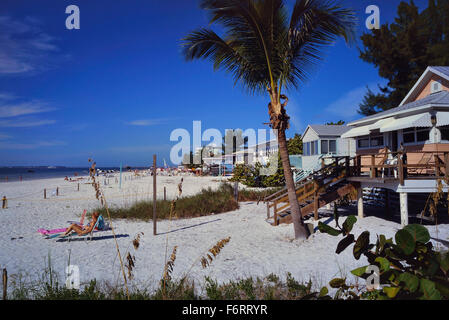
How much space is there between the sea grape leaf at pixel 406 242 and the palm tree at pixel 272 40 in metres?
7.02

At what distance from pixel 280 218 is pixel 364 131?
21.5 feet

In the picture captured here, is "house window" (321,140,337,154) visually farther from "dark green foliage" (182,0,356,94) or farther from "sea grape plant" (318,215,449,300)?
"sea grape plant" (318,215,449,300)

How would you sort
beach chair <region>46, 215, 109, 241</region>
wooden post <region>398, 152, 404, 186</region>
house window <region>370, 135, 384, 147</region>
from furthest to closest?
1. house window <region>370, 135, 384, 147</region>
2. beach chair <region>46, 215, 109, 241</region>
3. wooden post <region>398, 152, 404, 186</region>

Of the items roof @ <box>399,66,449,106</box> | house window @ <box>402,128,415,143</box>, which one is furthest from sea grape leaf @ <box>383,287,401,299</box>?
roof @ <box>399,66,449,106</box>

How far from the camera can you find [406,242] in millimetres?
1317

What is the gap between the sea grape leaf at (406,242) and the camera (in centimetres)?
129

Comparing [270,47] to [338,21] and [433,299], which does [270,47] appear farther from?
[433,299]

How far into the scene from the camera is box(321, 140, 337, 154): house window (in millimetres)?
23203

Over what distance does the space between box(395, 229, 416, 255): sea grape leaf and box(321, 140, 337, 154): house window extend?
23159 millimetres

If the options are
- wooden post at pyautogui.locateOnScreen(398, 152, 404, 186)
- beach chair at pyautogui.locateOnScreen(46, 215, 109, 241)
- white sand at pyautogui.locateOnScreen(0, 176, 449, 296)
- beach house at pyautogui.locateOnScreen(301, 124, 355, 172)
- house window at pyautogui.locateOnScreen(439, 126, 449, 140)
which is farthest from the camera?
beach house at pyautogui.locateOnScreen(301, 124, 355, 172)

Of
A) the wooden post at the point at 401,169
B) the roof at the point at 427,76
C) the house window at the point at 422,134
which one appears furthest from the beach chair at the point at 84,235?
the roof at the point at 427,76

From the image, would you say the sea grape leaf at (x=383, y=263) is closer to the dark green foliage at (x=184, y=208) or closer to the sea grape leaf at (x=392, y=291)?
the sea grape leaf at (x=392, y=291)

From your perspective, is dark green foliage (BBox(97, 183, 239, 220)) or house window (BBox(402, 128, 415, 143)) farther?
dark green foliage (BBox(97, 183, 239, 220))
